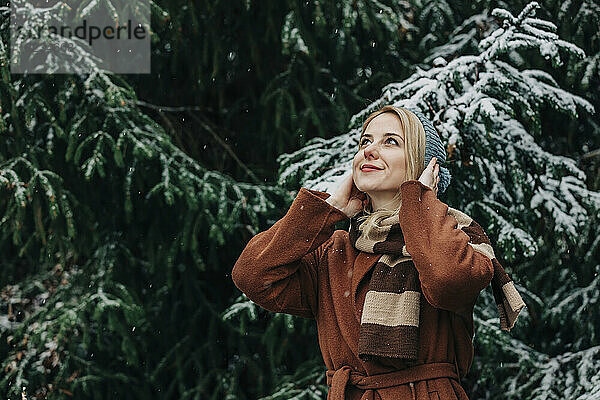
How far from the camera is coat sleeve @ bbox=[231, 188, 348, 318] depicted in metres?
1.97

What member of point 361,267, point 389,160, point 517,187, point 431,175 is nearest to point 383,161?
point 389,160

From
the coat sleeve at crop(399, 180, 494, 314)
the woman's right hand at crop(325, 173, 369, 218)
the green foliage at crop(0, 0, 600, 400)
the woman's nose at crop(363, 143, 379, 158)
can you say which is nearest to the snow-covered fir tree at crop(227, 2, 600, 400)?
the green foliage at crop(0, 0, 600, 400)

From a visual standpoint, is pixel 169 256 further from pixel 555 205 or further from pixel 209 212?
pixel 555 205

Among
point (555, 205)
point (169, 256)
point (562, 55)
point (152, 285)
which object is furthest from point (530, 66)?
point (152, 285)

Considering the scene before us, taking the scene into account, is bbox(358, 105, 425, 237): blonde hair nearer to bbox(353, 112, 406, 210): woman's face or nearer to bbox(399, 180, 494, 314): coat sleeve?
bbox(353, 112, 406, 210): woman's face

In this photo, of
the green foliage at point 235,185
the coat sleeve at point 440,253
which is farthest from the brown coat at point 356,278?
the green foliage at point 235,185

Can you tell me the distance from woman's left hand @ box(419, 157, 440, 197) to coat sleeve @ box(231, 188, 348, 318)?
0.84 feet

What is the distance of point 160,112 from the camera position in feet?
14.6

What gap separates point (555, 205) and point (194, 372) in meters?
2.33

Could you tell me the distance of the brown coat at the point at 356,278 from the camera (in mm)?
1749

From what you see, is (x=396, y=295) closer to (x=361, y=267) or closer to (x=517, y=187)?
(x=361, y=267)

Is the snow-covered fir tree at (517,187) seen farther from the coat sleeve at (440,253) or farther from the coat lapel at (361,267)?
the coat sleeve at (440,253)

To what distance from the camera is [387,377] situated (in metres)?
1.87

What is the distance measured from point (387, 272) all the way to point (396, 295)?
8 cm
